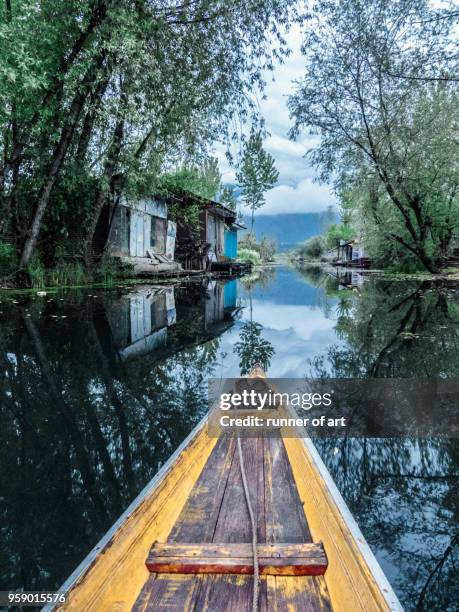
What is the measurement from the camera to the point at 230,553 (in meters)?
1.50

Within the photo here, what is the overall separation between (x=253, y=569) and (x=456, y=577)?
1132mm

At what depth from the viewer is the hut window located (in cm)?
2007

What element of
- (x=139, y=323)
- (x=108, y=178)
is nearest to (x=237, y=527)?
(x=139, y=323)

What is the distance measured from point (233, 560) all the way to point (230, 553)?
46 mm

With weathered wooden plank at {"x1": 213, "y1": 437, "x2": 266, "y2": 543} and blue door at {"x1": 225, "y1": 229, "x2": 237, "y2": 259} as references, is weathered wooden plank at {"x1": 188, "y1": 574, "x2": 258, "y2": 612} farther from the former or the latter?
blue door at {"x1": 225, "y1": 229, "x2": 237, "y2": 259}

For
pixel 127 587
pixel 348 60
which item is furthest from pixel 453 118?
pixel 127 587

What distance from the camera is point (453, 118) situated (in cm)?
1473

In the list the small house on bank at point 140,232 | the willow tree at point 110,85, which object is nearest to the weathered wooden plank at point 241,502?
the willow tree at point 110,85

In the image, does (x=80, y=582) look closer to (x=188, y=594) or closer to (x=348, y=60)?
(x=188, y=594)

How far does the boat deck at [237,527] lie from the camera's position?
1.31 m

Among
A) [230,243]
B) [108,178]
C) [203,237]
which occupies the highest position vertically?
[108,178]

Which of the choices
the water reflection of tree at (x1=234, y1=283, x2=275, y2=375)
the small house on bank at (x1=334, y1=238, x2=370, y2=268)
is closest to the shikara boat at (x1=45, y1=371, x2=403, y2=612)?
the water reflection of tree at (x1=234, y1=283, x2=275, y2=375)

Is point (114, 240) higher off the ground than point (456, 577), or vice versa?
point (114, 240)

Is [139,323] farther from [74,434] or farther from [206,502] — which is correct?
[206,502]
